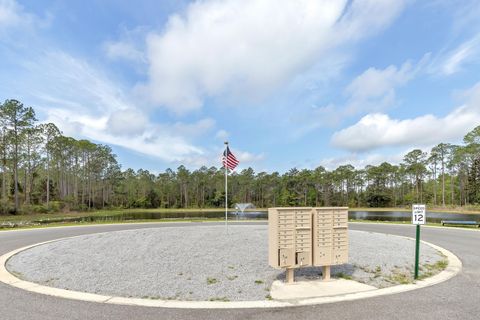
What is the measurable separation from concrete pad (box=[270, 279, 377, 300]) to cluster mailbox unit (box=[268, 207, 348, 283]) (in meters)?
0.23

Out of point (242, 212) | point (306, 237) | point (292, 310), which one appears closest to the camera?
point (292, 310)

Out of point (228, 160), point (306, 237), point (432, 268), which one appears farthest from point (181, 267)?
point (228, 160)

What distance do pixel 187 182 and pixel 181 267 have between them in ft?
270

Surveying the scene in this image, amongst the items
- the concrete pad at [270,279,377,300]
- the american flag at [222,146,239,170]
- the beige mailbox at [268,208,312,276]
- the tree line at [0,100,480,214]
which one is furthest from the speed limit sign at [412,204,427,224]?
the tree line at [0,100,480,214]

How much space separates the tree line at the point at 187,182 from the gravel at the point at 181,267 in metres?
36.7

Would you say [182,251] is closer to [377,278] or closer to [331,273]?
[331,273]

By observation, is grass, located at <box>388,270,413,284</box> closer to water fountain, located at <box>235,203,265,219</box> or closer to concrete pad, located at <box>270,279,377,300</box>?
concrete pad, located at <box>270,279,377,300</box>

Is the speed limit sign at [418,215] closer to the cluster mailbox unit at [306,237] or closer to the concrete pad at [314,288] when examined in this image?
the cluster mailbox unit at [306,237]

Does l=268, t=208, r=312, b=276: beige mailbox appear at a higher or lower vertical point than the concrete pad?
higher

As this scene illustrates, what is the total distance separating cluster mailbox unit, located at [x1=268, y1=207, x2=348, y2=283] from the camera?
570cm

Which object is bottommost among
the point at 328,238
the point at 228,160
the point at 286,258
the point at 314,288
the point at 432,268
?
the point at 432,268

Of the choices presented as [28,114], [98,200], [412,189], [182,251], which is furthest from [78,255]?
[412,189]

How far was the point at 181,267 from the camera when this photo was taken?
661 centimetres

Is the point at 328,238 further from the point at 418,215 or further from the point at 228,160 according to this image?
the point at 228,160
